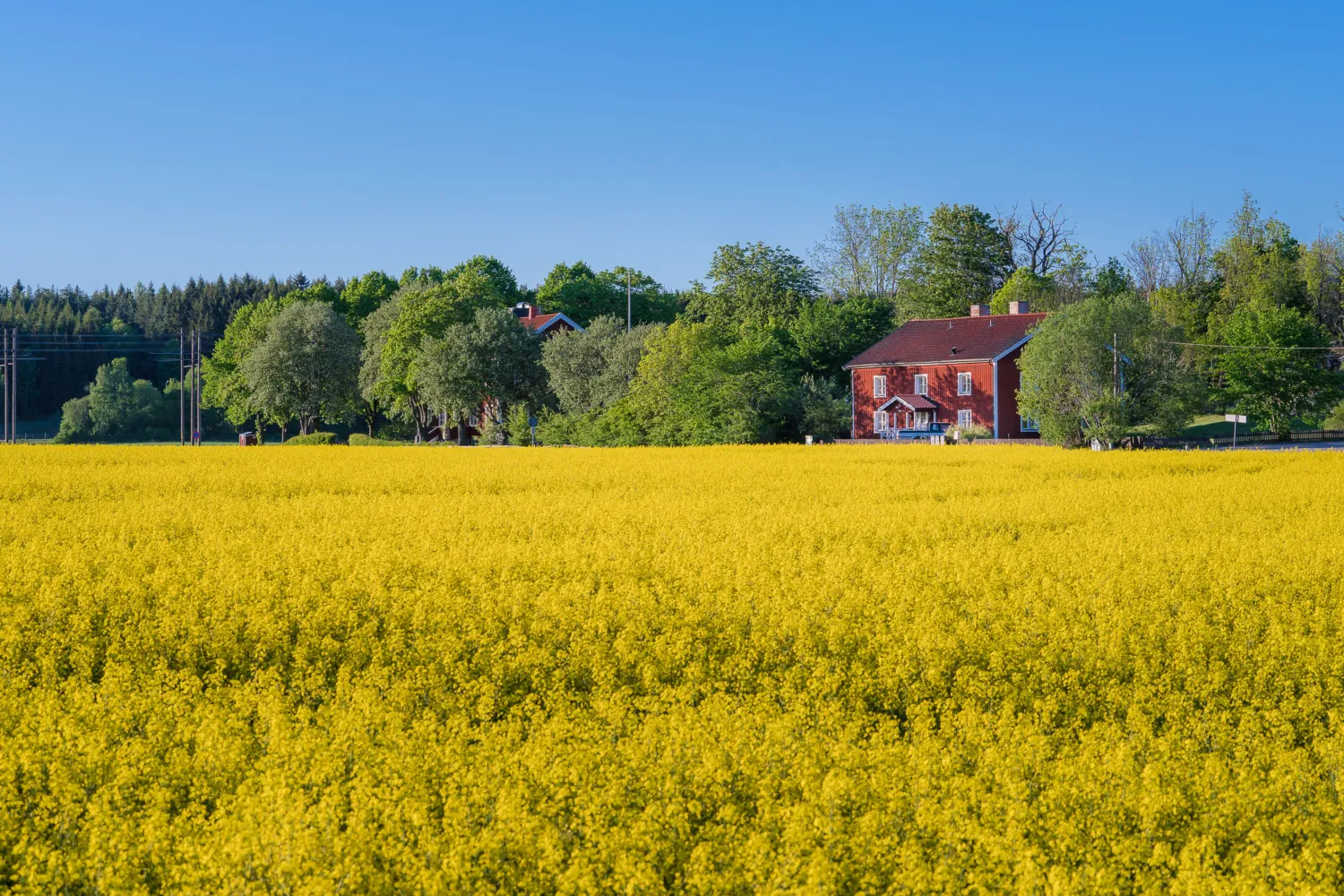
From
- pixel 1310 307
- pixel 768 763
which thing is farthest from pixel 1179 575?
pixel 1310 307

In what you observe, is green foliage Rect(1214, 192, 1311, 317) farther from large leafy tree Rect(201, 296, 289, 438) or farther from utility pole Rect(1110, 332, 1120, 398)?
large leafy tree Rect(201, 296, 289, 438)

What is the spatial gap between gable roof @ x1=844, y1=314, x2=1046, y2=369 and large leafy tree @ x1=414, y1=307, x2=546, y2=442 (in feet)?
70.6

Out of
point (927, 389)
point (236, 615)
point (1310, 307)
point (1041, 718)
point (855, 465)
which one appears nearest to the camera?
point (1041, 718)

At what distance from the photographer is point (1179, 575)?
13.4 meters

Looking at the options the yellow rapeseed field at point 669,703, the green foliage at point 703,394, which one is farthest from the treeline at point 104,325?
the yellow rapeseed field at point 669,703

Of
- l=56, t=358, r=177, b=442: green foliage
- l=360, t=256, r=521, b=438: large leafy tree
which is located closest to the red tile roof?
l=360, t=256, r=521, b=438: large leafy tree

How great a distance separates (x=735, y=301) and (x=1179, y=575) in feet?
258

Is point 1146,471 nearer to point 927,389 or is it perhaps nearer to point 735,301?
point 927,389

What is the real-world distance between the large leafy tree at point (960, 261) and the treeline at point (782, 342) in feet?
0.60

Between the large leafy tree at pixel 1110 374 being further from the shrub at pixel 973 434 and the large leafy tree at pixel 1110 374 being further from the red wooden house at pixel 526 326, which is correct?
the red wooden house at pixel 526 326

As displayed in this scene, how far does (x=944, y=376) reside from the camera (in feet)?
240

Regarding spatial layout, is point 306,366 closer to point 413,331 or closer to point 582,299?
point 413,331

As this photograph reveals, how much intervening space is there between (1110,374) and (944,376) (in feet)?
57.9

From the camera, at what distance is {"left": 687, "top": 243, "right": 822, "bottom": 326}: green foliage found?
89.6 m
